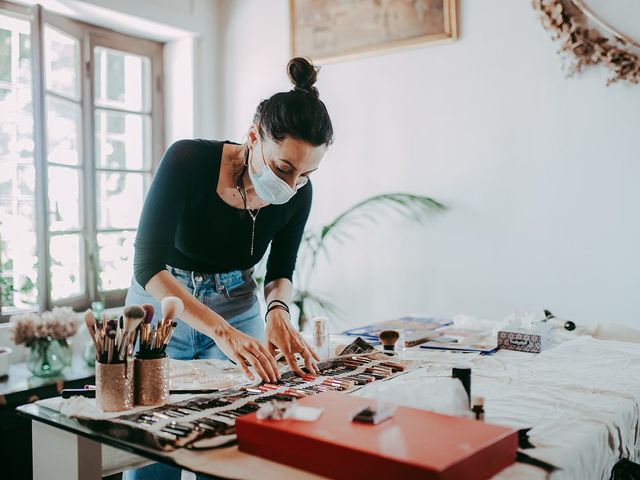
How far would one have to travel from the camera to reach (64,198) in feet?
10.8

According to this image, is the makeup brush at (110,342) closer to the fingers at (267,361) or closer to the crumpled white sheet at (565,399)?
the fingers at (267,361)

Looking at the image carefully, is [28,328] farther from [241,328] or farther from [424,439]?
[424,439]

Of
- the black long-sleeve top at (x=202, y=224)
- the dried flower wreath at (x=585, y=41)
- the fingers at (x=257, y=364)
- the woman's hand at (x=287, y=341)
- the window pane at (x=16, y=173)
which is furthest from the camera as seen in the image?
the window pane at (x=16, y=173)

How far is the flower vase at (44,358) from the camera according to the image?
2664 mm

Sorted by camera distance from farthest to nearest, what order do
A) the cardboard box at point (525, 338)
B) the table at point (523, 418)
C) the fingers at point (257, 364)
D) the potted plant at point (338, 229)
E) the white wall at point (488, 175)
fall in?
the potted plant at point (338, 229), the white wall at point (488, 175), the cardboard box at point (525, 338), the fingers at point (257, 364), the table at point (523, 418)

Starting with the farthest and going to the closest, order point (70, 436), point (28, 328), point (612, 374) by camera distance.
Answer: point (28, 328)
point (612, 374)
point (70, 436)

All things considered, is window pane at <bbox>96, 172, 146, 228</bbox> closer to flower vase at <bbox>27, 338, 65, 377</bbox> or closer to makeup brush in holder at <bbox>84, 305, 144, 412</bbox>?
flower vase at <bbox>27, 338, 65, 377</bbox>

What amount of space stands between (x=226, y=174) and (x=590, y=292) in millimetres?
1685

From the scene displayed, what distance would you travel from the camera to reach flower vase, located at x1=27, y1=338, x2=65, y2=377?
266 cm

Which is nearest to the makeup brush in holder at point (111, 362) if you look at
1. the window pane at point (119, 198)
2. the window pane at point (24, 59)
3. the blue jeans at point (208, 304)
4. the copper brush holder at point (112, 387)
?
the copper brush holder at point (112, 387)

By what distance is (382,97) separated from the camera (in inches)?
128

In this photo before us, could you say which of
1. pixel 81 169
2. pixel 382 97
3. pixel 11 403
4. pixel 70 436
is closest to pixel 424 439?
pixel 70 436

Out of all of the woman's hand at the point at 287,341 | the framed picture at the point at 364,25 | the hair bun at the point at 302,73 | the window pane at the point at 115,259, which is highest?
the framed picture at the point at 364,25

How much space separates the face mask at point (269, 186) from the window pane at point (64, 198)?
1.81m
